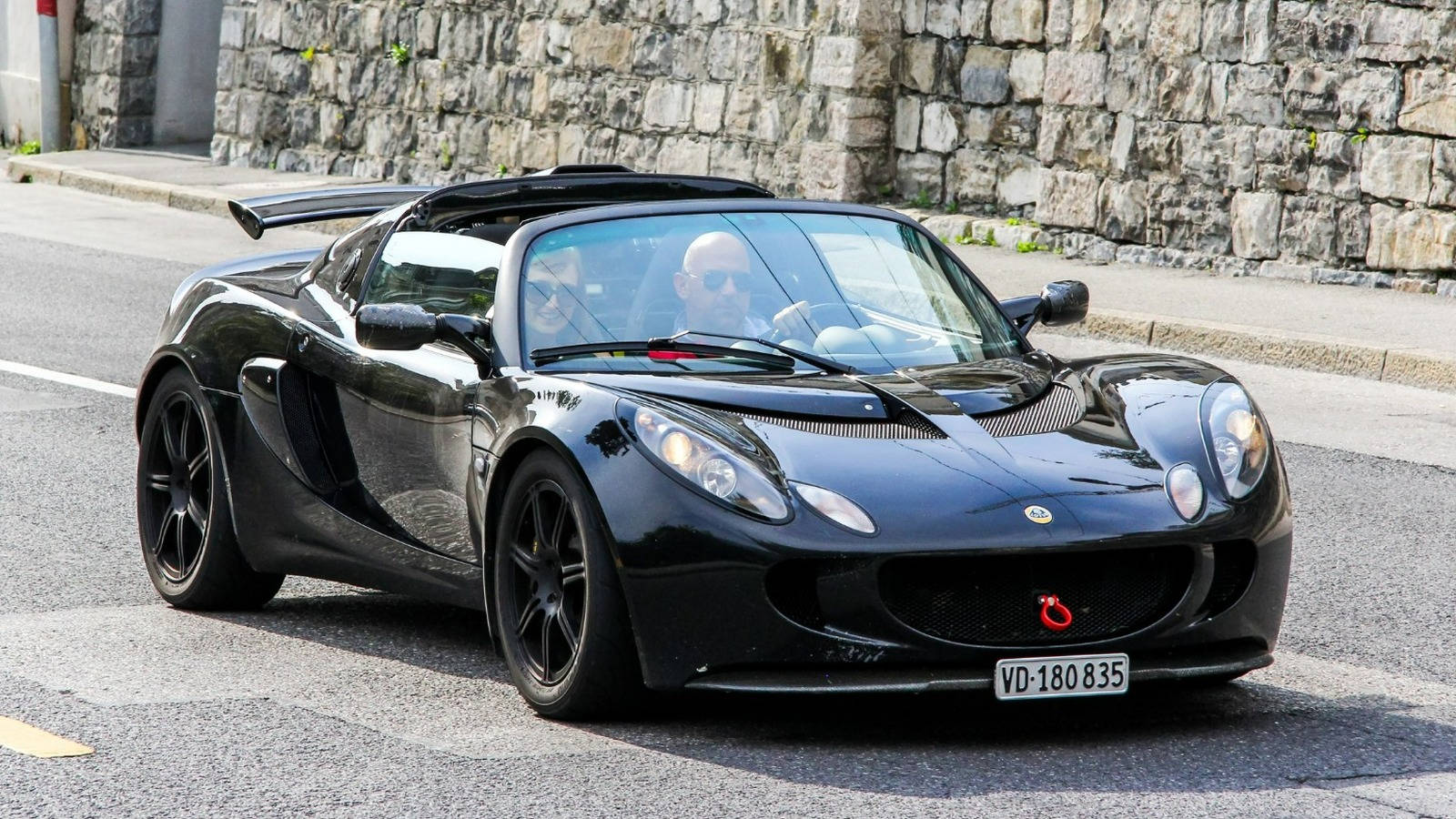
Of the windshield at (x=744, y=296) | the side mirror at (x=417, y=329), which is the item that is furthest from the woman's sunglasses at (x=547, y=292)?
the side mirror at (x=417, y=329)

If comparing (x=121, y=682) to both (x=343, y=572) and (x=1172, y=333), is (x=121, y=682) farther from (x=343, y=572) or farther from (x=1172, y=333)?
(x=1172, y=333)

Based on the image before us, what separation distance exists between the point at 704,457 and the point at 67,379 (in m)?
7.08

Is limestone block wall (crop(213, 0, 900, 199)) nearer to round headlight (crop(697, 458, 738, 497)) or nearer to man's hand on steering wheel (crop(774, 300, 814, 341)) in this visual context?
man's hand on steering wheel (crop(774, 300, 814, 341))

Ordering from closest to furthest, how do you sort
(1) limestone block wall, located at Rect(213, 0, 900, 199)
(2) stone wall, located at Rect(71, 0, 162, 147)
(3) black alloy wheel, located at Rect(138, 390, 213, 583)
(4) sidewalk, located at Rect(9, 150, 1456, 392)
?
(3) black alloy wheel, located at Rect(138, 390, 213, 583)
(4) sidewalk, located at Rect(9, 150, 1456, 392)
(1) limestone block wall, located at Rect(213, 0, 900, 199)
(2) stone wall, located at Rect(71, 0, 162, 147)

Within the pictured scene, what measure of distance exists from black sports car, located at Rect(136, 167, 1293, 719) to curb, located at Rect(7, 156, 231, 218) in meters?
15.0

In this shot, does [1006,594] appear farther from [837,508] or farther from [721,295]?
[721,295]

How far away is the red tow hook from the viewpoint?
4543 mm

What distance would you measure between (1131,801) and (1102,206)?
12.0 metres

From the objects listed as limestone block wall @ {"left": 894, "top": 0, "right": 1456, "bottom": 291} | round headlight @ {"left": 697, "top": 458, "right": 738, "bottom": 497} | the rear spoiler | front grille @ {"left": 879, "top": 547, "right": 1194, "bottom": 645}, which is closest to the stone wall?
limestone block wall @ {"left": 894, "top": 0, "right": 1456, "bottom": 291}

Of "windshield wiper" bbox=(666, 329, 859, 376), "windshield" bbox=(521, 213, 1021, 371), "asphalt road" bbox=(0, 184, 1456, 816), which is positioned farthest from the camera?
"windshield" bbox=(521, 213, 1021, 371)

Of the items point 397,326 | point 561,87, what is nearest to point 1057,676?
point 397,326

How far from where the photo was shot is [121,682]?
5371mm

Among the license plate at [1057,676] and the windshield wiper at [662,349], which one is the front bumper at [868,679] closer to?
the license plate at [1057,676]

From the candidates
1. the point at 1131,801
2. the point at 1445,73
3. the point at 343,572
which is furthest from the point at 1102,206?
the point at 1131,801
